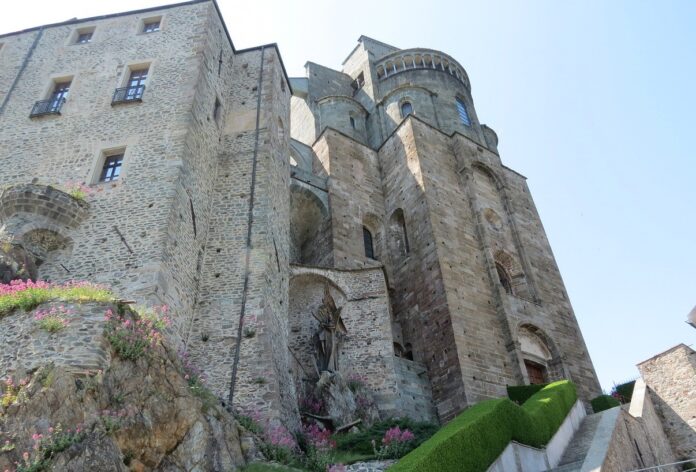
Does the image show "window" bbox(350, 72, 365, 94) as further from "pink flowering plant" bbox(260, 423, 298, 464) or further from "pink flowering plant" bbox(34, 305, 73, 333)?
"pink flowering plant" bbox(34, 305, 73, 333)

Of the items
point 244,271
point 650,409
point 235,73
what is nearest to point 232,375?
point 244,271

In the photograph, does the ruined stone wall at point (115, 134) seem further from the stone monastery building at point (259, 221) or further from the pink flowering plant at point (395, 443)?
the pink flowering plant at point (395, 443)

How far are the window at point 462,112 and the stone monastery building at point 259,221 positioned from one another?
2.39 m

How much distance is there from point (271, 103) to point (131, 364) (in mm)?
11827

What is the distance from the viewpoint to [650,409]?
17656 millimetres

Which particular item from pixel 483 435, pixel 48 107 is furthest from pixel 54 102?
pixel 483 435

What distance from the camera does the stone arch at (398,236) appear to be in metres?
22.4

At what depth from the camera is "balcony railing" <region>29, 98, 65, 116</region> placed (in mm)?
16219

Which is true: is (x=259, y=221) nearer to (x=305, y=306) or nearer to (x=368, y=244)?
(x=305, y=306)

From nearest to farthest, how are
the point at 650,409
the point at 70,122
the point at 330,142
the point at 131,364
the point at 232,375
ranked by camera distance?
1. the point at 131,364
2. the point at 232,375
3. the point at 70,122
4. the point at 650,409
5. the point at 330,142

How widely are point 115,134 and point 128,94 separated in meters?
1.72

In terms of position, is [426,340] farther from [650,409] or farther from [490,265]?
[650,409]

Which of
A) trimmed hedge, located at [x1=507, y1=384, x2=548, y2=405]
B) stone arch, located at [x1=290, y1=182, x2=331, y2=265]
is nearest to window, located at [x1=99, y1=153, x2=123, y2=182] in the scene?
stone arch, located at [x1=290, y1=182, x2=331, y2=265]

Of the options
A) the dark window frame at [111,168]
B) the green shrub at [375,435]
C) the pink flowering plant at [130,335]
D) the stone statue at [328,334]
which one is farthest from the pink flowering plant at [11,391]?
the stone statue at [328,334]
